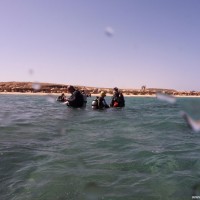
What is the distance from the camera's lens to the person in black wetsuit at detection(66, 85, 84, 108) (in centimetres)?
2115

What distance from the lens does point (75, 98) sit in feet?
69.8

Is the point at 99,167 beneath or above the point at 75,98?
beneath

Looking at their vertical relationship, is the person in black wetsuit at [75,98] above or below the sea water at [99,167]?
above

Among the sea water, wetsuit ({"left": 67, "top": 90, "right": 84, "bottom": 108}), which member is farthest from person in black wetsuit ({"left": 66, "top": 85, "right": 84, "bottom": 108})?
the sea water

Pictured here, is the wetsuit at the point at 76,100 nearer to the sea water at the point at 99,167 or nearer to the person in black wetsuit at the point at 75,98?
the person in black wetsuit at the point at 75,98

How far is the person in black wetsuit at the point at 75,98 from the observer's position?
21152 millimetres

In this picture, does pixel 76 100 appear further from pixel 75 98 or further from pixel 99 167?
pixel 99 167

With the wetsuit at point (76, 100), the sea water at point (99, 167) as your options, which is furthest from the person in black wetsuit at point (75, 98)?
the sea water at point (99, 167)

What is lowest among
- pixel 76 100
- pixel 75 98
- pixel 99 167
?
pixel 99 167

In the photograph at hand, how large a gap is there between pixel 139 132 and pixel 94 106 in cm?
1067

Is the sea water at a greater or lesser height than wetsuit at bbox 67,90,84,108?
lesser

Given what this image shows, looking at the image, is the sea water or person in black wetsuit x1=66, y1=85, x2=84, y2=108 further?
person in black wetsuit x1=66, y1=85, x2=84, y2=108

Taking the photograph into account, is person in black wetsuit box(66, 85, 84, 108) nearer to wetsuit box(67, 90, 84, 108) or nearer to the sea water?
wetsuit box(67, 90, 84, 108)

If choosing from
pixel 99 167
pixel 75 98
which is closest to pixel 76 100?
pixel 75 98
